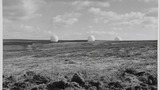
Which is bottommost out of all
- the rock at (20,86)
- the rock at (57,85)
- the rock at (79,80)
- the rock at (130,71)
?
the rock at (20,86)

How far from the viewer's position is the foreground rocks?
3811 millimetres

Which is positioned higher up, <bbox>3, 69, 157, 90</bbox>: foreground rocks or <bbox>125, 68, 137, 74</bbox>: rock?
<bbox>125, 68, 137, 74</bbox>: rock

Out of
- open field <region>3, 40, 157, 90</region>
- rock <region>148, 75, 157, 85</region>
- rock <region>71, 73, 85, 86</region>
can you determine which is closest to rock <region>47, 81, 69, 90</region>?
open field <region>3, 40, 157, 90</region>

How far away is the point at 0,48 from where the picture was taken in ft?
13.1

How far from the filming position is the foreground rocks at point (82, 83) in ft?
12.5

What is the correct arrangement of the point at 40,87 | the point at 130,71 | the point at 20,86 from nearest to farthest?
1. the point at 40,87
2. the point at 20,86
3. the point at 130,71

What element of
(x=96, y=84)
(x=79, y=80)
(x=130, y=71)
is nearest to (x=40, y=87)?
(x=79, y=80)

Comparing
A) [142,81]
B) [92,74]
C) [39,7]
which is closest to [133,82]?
[142,81]

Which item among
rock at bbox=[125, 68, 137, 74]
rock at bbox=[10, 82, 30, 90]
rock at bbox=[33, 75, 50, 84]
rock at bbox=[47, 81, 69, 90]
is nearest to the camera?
rock at bbox=[47, 81, 69, 90]

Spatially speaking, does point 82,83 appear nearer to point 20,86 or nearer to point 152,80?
point 20,86

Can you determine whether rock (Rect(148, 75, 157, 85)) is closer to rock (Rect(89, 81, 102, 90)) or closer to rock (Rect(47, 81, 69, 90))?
rock (Rect(89, 81, 102, 90))

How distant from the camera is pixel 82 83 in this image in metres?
3.89

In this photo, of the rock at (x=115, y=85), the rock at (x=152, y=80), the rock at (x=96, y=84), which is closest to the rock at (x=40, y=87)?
the rock at (x=96, y=84)

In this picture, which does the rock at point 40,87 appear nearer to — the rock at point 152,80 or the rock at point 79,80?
the rock at point 79,80
